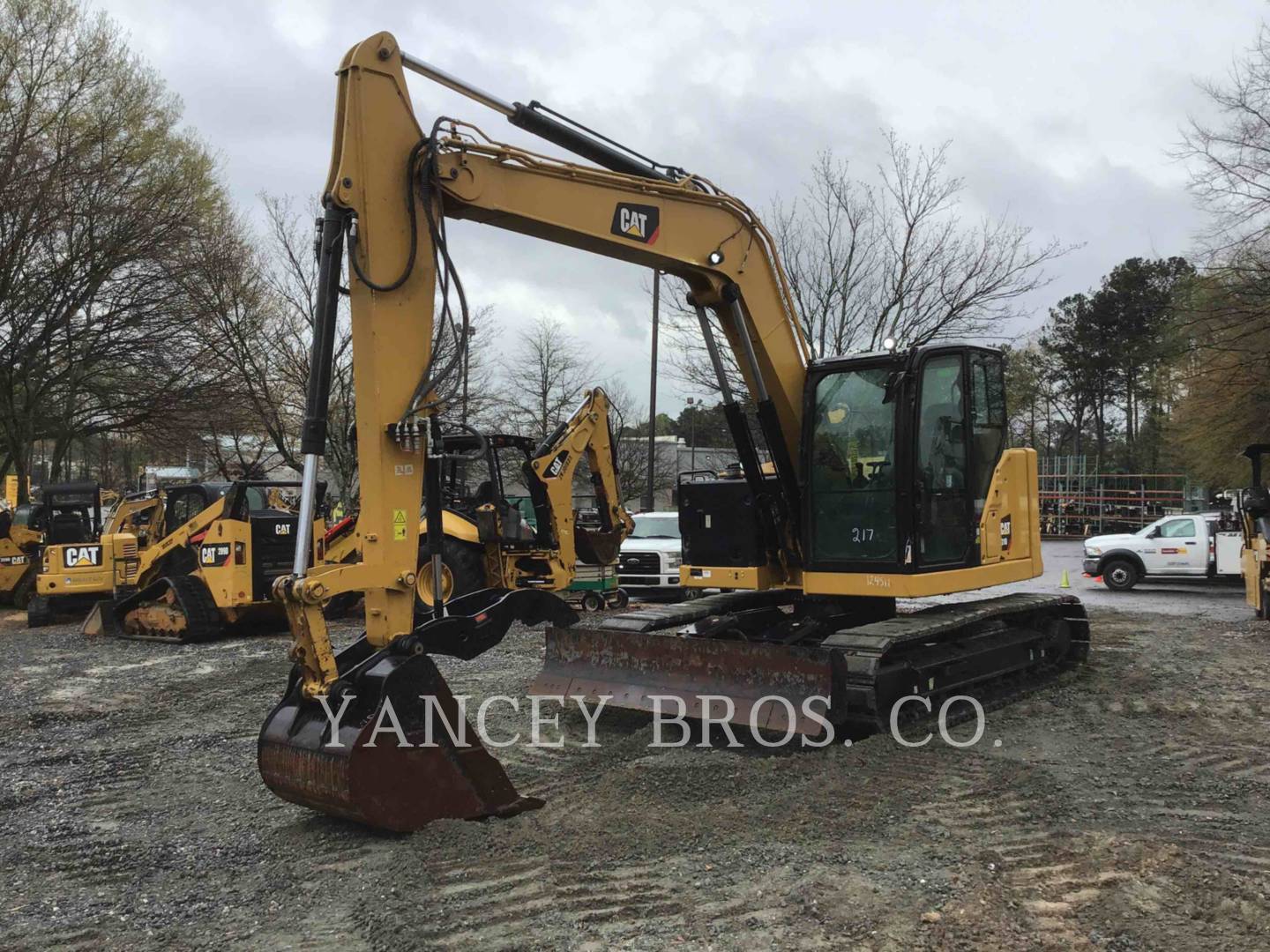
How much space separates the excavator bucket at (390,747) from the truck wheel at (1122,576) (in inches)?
688

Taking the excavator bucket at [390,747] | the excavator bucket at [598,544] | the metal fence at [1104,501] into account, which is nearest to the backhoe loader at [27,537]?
the excavator bucket at [598,544]

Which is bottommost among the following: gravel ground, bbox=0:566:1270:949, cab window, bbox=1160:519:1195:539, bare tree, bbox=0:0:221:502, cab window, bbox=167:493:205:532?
gravel ground, bbox=0:566:1270:949

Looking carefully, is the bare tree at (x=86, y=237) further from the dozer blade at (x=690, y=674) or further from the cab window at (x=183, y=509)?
the dozer blade at (x=690, y=674)

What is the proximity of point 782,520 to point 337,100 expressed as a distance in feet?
14.2

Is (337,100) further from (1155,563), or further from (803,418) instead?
(1155,563)

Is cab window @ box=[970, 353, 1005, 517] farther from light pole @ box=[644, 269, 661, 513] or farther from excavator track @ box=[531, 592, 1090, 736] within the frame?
light pole @ box=[644, 269, 661, 513]

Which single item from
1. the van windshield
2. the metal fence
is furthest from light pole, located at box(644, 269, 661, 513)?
the metal fence

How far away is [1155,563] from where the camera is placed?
2003 centimetres

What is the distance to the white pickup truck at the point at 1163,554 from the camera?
64.8 ft

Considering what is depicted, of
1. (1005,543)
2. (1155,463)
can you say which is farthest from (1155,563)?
(1155,463)

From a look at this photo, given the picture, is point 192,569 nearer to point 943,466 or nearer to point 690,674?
point 690,674

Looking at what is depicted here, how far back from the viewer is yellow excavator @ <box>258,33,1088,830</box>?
5.18m

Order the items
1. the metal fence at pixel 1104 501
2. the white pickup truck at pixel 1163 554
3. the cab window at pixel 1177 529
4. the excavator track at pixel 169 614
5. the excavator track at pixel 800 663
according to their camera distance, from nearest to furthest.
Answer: the excavator track at pixel 800 663
the excavator track at pixel 169 614
the white pickup truck at pixel 1163 554
the cab window at pixel 1177 529
the metal fence at pixel 1104 501

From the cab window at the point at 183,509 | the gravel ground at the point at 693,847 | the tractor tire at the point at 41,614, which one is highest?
the cab window at the point at 183,509
